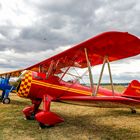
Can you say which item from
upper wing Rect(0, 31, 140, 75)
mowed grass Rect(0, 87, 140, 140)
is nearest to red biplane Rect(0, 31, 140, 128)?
upper wing Rect(0, 31, 140, 75)

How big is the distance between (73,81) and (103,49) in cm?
219

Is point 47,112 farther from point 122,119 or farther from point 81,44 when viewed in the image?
point 122,119

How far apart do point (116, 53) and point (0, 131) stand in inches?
167

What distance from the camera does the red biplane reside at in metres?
6.14

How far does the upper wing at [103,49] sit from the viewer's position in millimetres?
5898

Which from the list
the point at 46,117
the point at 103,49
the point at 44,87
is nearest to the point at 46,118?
the point at 46,117

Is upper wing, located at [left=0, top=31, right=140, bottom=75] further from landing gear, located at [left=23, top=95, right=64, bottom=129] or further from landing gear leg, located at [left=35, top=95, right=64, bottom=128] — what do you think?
landing gear leg, located at [left=35, top=95, right=64, bottom=128]

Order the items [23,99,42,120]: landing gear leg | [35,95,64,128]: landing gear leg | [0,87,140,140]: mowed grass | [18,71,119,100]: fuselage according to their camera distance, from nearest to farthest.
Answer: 1. [0,87,140,140]: mowed grass
2. [35,95,64,128]: landing gear leg
3. [18,71,119,100]: fuselage
4. [23,99,42,120]: landing gear leg

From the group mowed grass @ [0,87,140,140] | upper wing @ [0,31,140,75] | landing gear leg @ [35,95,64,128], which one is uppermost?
upper wing @ [0,31,140,75]

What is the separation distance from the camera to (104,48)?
6.89 m

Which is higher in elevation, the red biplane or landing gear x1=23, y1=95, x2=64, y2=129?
the red biplane

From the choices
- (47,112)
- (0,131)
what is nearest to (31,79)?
(47,112)

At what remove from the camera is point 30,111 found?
8.54 meters

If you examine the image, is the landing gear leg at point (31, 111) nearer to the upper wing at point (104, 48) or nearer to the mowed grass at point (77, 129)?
the mowed grass at point (77, 129)
